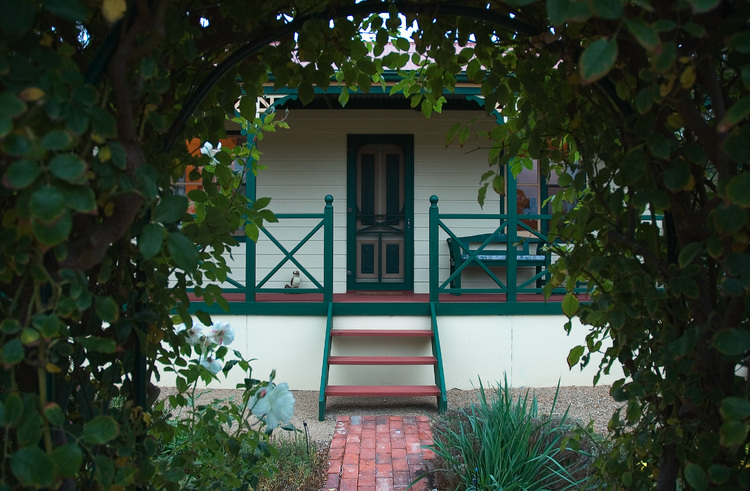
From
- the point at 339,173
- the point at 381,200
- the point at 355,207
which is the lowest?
the point at 355,207

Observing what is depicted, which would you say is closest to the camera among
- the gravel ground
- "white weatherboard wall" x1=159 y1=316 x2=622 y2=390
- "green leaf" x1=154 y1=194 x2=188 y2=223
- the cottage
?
"green leaf" x1=154 y1=194 x2=188 y2=223

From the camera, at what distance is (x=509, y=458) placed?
3.21m

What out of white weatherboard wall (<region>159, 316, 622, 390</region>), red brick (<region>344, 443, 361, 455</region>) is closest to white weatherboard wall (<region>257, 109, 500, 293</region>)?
white weatherboard wall (<region>159, 316, 622, 390</region>)

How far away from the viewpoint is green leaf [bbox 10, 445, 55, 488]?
77 centimetres

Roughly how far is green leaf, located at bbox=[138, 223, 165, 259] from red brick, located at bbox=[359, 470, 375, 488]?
2.80m

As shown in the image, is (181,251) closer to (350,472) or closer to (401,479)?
(401,479)

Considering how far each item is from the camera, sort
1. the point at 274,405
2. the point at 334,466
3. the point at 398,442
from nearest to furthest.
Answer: the point at 274,405 → the point at 334,466 → the point at 398,442

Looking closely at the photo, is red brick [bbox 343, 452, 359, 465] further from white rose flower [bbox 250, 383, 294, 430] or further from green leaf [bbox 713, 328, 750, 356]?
green leaf [bbox 713, 328, 750, 356]

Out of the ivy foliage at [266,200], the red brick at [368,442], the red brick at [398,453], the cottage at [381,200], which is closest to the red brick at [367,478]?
the red brick at [398,453]

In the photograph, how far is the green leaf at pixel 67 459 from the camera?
2.66ft

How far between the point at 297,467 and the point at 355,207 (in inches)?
189

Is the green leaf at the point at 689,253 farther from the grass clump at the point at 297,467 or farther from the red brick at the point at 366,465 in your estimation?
the red brick at the point at 366,465

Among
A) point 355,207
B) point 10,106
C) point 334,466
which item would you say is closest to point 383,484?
point 334,466

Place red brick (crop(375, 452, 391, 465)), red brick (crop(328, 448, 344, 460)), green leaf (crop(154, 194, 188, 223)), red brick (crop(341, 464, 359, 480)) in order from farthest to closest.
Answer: red brick (crop(328, 448, 344, 460))
red brick (crop(375, 452, 391, 465))
red brick (crop(341, 464, 359, 480))
green leaf (crop(154, 194, 188, 223))
